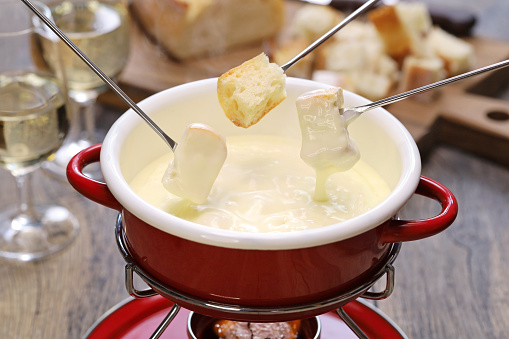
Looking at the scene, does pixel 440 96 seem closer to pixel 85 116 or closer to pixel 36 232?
pixel 85 116

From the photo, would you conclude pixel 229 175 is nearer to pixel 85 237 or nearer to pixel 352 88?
pixel 85 237

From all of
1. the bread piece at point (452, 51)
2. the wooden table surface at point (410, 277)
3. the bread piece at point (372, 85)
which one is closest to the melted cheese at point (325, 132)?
the wooden table surface at point (410, 277)

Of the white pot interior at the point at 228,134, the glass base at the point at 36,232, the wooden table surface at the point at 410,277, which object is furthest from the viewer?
the glass base at the point at 36,232

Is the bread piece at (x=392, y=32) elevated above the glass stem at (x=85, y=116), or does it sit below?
above

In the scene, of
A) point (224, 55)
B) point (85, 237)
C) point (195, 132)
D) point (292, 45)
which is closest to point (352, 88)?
point (292, 45)

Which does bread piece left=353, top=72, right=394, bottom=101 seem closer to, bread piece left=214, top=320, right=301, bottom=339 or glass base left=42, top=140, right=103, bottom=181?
glass base left=42, top=140, right=103, bottom=181

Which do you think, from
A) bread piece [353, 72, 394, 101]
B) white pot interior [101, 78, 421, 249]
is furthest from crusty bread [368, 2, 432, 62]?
white pot interior [101, 78, 421, 249]

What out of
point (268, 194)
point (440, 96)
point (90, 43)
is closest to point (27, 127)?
point (90, 43)

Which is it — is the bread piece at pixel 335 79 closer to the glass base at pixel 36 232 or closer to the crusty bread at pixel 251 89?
the glass base at pixel 36 232
